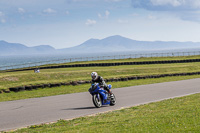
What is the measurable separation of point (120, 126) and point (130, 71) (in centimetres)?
2637

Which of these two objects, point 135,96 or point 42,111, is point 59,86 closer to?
point 135,96

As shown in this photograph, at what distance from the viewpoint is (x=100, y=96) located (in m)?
13.4

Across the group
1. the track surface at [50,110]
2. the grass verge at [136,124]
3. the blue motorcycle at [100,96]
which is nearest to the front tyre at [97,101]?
the blue motorcycle at [100,96]

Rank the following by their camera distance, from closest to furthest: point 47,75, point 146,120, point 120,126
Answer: point 120,126, point 146,120, point 47,75

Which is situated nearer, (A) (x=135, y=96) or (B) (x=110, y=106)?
(B) (x=110, y=106)

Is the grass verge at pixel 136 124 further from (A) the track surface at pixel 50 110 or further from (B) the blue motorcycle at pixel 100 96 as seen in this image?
(B) the blue motorcycle at pixel 100 96

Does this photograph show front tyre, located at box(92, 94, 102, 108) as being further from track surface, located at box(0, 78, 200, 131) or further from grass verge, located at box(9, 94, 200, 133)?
grass verge, located at box(9, 94, 200, 133)

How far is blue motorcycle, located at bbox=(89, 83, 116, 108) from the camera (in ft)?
42.4

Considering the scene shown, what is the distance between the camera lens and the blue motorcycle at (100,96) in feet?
42.4

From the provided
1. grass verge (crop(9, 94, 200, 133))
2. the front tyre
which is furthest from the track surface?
grass verge (crop(9, 94, 200, 133))

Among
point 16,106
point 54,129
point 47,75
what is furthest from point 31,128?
point 47,75

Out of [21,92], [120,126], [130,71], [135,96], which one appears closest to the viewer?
[120,126]

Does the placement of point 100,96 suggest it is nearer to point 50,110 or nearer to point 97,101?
point 97,101

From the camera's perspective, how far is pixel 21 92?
20609 mm
